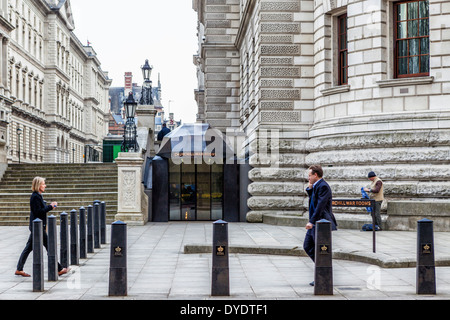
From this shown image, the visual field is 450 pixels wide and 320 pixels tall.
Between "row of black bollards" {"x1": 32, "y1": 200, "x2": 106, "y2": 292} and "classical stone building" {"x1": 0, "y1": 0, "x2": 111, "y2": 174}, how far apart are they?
4249 cm

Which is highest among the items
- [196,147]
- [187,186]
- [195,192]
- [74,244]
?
[196,147]

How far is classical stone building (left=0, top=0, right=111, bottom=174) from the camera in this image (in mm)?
61281

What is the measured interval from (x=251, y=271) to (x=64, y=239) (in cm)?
304

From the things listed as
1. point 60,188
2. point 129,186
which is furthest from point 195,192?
point 60,188

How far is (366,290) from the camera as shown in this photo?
9.02 metres

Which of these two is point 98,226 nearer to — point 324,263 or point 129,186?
point 129,186

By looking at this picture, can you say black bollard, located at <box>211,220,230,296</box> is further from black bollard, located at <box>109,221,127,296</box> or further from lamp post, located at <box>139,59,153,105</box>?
lamp post, located at <box>139,59,153,105</box>

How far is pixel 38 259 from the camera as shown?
8914mm

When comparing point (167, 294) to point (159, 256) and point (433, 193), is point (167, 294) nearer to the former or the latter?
point (159, 256)

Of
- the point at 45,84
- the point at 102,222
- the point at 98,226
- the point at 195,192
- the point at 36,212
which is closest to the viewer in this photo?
the point at 36,212

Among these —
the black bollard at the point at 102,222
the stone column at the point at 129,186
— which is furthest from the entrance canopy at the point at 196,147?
the black bollard at the point at 102,222

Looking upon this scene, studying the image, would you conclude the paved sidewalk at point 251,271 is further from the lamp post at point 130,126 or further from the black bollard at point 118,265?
the lamp post at point 130,126

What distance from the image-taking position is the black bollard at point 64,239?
10.6 m

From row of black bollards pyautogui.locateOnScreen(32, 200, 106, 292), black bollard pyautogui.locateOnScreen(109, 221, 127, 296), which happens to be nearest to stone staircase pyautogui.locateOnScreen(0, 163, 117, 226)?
row of black bollards pyautogui.locateOnScreen(32, 200, 106, 292)
